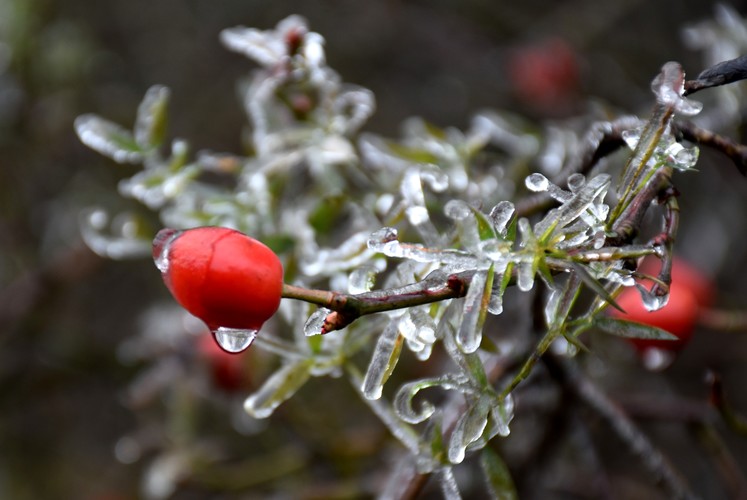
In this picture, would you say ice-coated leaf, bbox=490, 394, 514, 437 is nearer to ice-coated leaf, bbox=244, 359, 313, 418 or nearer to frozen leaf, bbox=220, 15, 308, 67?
ice-coated leaf, bbox=244, 359, 313, 418

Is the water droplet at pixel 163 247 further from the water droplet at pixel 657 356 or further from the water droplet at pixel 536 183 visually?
the water droplet at pixel 657 356

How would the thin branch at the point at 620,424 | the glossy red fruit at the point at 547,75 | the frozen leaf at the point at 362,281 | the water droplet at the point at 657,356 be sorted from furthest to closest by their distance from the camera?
1. the glossy red fruit at the point at 547,75
2. the water droplet at the point at 657,356
3. the thin branch at the point at 620,424
4. the frozen leaf at the point at 362,281

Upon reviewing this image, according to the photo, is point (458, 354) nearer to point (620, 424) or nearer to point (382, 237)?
point (382, 237)

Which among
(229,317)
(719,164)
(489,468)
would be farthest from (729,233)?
(229,317)

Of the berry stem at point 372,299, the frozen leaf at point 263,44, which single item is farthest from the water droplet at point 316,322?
the frozen leaf at point 263,44

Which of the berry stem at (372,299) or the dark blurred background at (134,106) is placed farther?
the dark blurred background at (134,106)

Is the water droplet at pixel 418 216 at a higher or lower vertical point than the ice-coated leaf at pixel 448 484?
higher

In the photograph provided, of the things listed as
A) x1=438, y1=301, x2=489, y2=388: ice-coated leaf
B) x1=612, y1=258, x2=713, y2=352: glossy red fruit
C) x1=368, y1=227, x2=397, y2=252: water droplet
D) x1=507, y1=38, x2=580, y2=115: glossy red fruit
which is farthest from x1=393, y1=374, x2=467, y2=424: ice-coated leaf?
x1=507, y1=38, x2=580, y2=115: glossy red fruit
